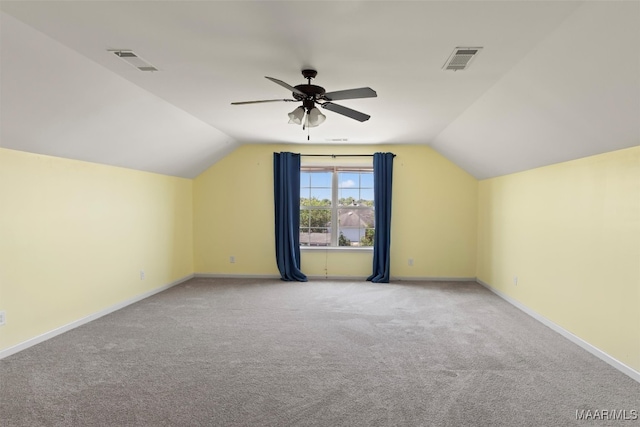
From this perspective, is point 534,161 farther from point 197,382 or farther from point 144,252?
point 144,252

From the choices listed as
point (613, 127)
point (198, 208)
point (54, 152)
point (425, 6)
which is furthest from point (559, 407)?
point (198, 208)

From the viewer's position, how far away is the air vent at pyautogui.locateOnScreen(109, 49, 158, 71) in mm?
2457

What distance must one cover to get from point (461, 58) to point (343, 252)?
4.01 m

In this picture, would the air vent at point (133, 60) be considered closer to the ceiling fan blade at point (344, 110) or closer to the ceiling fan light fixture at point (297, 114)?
the ceiling fan light fixture at point (297, 114)

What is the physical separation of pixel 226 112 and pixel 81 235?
201 centimetres

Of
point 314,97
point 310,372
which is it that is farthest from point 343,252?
point 314,97

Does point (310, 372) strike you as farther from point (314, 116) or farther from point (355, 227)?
point (355, 227)

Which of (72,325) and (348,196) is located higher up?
(348,196)

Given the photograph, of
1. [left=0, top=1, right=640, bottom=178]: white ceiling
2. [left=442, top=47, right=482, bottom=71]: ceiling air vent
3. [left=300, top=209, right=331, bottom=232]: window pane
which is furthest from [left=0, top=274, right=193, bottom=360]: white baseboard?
[left=442, top=47, right=482, bottom=71]: ceiling air vent

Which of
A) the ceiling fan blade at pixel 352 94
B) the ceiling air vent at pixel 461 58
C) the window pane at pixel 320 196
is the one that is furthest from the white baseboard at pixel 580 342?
the window pane at pixel 320 196

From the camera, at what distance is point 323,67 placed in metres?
2.68

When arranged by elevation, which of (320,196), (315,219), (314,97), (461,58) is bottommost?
(315,219)

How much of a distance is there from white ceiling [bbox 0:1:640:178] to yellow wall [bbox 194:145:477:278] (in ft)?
5.82

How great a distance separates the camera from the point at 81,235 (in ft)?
12.2
